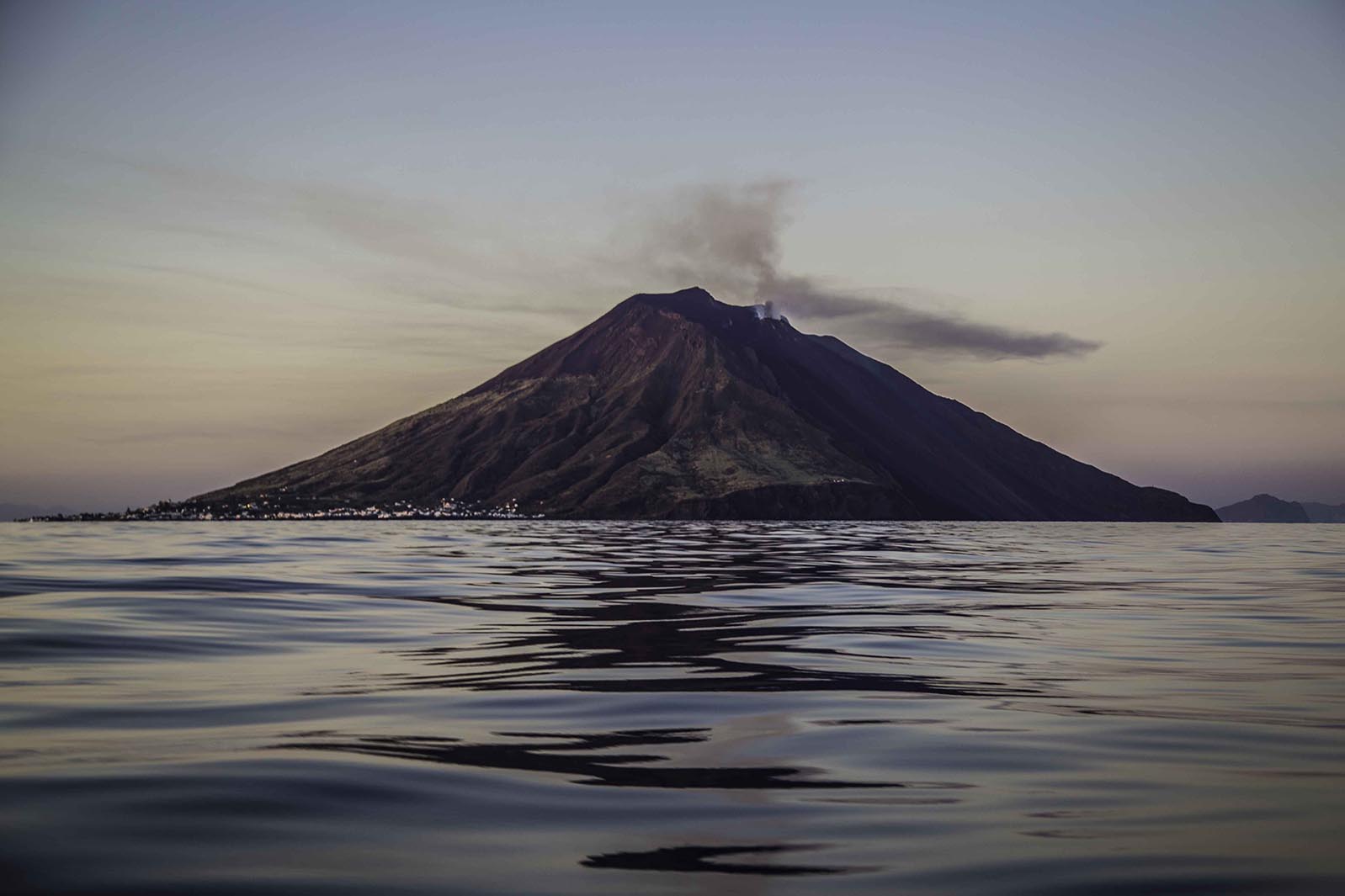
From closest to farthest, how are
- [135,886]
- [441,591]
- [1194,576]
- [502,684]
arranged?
[135,886] < [502,684] < [441,591] < [1194,576]

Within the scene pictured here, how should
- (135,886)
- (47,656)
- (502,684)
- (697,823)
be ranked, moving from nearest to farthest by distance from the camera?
(135,886) < (697,823) < (502,684) < (47,656)

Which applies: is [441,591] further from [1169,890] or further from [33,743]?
[1169,890]

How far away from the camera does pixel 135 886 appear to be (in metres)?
7.05

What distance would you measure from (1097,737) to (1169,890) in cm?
560

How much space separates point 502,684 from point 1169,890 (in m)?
10.7

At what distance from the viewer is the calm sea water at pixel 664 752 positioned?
25.2ft

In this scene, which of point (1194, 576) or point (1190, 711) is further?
point (1194, 576)

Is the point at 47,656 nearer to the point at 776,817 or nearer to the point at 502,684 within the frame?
the point at 502,684

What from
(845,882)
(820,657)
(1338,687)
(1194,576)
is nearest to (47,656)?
(820,657)

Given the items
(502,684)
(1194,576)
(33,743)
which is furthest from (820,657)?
(1194,576)

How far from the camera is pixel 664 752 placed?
1171 centimetres

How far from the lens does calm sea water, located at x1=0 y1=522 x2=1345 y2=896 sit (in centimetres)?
768

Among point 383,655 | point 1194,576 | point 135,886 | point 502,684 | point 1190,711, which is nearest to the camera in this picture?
point 135,886

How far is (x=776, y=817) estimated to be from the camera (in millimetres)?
9070
